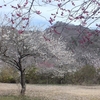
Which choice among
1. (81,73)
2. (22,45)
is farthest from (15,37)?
(81,73)

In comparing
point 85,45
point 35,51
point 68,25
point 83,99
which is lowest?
point 83,99

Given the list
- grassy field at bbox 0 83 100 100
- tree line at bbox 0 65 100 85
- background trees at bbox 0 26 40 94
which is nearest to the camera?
grassy field at bbox 0 83 100 100

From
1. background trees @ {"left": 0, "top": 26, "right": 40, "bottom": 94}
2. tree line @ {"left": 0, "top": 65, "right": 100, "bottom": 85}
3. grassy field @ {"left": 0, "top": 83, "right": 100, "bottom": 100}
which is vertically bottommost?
grassy field @ {"left": 0, "top": 83, "right": 100, "bottom": 100}

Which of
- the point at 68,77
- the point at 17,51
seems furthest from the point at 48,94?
the point at 68,77

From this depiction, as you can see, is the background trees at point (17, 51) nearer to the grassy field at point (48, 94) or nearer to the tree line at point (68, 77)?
the grassy field at point (48, 94)

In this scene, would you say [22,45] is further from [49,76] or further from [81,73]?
[81,73]

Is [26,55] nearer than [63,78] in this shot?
Yes

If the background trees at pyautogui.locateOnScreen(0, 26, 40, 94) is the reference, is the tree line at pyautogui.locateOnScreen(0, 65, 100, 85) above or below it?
below

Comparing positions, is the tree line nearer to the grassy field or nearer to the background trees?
the grassy field

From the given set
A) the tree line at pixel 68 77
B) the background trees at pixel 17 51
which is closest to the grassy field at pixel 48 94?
the background trees at pixel 17 51

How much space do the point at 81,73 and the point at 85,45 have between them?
29102 millimetres

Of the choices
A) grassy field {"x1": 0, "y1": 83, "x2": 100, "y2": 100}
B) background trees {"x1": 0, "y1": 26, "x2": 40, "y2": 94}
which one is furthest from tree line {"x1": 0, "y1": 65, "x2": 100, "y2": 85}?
background trees {"x1": 0, "y1": 26, "x2": 40, "y2": 94}

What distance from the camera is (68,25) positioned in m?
4.41

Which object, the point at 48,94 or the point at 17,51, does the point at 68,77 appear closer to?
the point at 48,94
